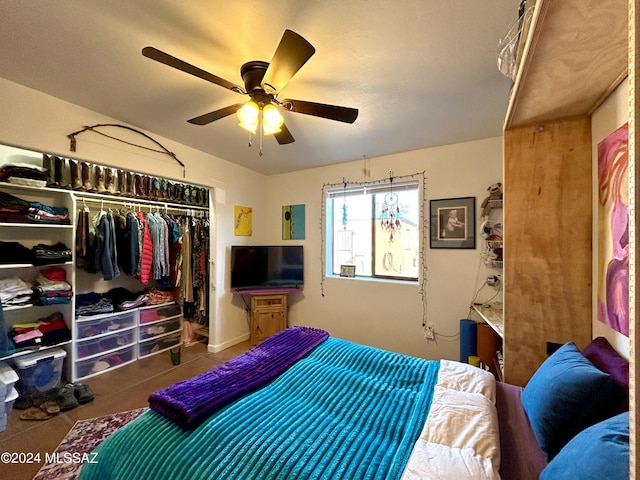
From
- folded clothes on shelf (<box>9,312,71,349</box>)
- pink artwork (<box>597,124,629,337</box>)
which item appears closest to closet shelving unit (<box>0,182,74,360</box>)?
folded clothes on shelf (<box>9,312,71,349</box>)

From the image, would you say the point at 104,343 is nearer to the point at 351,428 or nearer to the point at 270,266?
the point at 270,266

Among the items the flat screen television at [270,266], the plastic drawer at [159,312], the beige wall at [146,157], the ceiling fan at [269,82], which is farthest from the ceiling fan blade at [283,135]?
the plastic drawer at [159,312]

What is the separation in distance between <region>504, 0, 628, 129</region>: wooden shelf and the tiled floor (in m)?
3.23

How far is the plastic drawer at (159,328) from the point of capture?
299 cm

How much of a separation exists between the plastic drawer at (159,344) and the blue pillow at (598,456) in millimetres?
3401

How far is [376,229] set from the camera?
3275mm

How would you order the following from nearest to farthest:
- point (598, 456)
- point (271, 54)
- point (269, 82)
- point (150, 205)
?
point (598, 456)
point (269, 82)
point (271, 54)
point (150, 205)

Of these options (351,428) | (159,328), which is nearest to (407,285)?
Result: (351,428)

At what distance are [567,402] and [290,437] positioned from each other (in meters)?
1.01

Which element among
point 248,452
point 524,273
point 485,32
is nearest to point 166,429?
point 248,452

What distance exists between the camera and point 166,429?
1.05 metres

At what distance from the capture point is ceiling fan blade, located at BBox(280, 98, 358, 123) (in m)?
1.50

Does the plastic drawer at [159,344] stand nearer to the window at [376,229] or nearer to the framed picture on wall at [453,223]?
the window at [376,229]

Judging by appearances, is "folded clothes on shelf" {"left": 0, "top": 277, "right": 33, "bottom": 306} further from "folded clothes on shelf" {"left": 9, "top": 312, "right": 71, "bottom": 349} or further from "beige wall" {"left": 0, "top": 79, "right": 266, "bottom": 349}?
"beige wall" {"left": 0, "top": 79, "right": 266, "bottom": 349}
